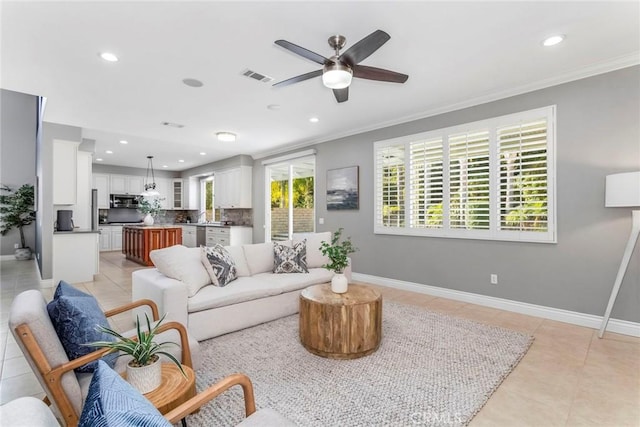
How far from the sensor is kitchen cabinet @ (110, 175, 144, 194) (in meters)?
9.54

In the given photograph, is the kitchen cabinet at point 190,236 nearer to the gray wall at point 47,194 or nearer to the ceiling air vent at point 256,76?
the gray wall at point 47,194

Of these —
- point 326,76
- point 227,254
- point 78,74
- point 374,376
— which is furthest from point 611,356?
point 78,74

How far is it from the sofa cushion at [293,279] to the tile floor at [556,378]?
1.54 metres

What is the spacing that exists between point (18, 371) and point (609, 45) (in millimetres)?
5749

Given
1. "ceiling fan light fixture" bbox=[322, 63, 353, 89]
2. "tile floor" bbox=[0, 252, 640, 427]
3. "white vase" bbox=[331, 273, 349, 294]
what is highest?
"ceiling fan light fixture" bbox=[322, 63, 353, 89]

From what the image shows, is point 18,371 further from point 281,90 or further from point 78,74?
point 281,90

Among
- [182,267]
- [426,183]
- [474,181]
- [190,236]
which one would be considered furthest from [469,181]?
[190,236]

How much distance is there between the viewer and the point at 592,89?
3.20 metres

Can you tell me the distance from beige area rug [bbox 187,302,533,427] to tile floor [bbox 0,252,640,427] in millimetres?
125

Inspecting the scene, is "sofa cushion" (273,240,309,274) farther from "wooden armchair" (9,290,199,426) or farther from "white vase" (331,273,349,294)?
"wooden armchair" (9,290,199,426)

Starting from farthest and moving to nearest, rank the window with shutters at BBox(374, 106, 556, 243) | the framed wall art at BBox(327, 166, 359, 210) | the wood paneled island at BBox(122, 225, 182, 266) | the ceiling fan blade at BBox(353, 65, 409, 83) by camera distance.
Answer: the wood paneled island at BBox(122, 225, 182, 266)
the framed wall art at BBox(327, 166, 359, 210)
the window with shutters at BBox(374, 106, 556, 243)
the ceiling fan blade at BBox(353, 65, 409, 83)

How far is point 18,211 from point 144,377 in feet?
29.5

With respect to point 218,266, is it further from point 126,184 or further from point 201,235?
point 126,184

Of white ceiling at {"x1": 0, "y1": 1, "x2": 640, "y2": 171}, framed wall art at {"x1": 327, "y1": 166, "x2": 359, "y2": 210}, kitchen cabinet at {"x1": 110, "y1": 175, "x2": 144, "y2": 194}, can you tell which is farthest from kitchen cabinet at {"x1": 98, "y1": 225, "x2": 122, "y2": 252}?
framed wall art at {"x1": 327, "y1": 166, "x2": 359, "y2": 210}
